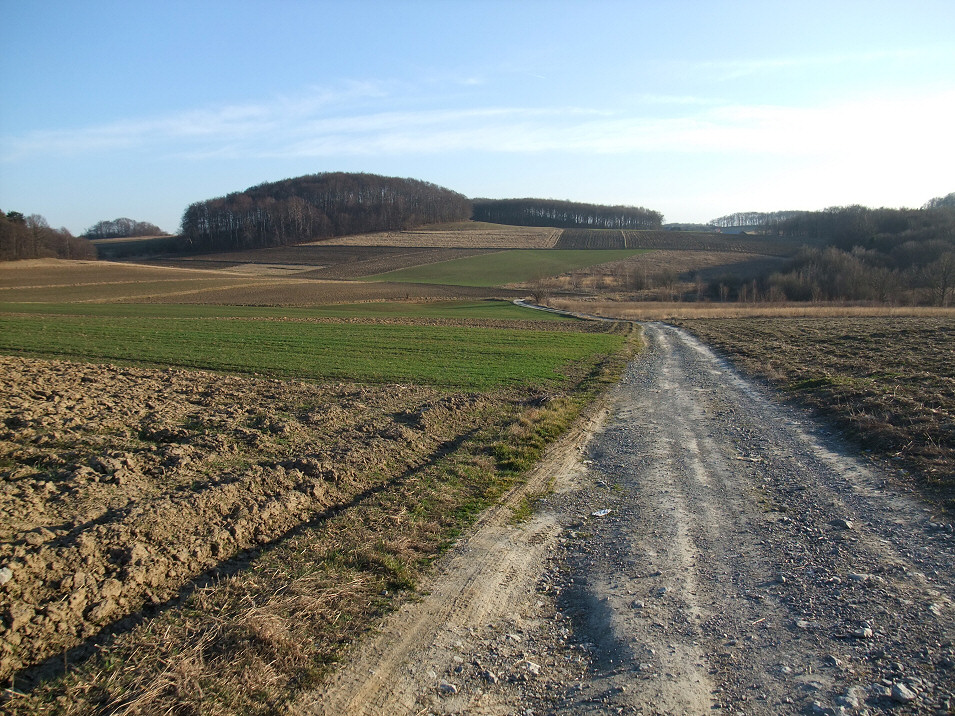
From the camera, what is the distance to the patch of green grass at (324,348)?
20781 mm

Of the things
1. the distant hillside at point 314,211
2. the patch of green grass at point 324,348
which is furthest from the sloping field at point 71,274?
the distant hillside at point 314,211

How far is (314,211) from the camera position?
459 ft

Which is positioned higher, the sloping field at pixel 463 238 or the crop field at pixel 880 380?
the sloping field at pixel 463 238

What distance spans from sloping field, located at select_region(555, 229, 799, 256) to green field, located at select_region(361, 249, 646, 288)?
292 inches

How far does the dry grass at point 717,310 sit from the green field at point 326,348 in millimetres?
22682

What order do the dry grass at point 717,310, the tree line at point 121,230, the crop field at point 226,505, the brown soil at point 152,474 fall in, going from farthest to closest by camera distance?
the tree line at point 121,230 → the dry grass at point 717,310 → the brown soil at point 152,474 → the crop field at point 226,505

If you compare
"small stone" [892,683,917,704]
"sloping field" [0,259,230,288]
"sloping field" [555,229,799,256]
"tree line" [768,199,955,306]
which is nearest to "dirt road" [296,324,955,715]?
"small stone" [892,683,917,704]

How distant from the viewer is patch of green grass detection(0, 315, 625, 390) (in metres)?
20.8

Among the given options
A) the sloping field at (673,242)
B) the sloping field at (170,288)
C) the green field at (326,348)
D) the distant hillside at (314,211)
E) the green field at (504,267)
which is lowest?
the green field at (326,348)

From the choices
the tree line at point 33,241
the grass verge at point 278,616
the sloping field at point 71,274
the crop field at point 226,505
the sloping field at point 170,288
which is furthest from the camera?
the tree line at point 33,241

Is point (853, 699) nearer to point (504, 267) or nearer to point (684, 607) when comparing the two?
point (684, 607)

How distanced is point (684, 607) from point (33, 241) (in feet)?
354

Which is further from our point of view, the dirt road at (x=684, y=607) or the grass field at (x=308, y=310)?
the grass field at (x=308, y=310)

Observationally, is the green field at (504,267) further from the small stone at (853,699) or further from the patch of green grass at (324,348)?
the small stone at (853,699)
